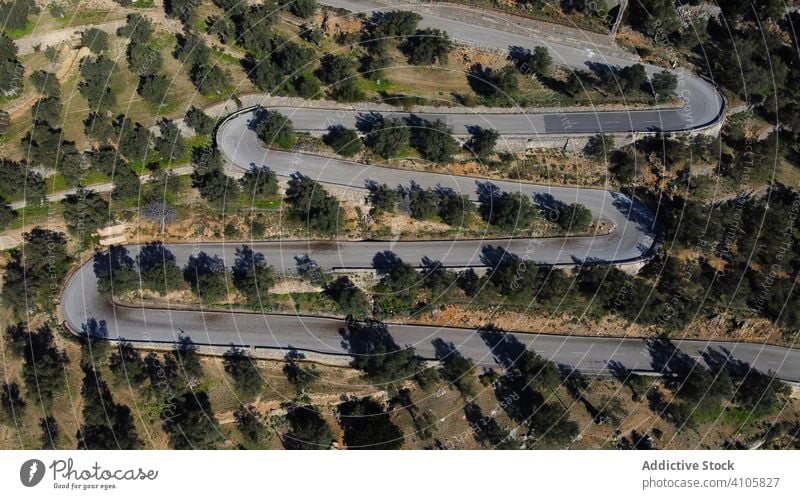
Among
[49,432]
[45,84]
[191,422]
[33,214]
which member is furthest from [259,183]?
[49,432]

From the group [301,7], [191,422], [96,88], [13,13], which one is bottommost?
[191,422]

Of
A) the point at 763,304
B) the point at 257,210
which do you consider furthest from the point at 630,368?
the point at 257,210

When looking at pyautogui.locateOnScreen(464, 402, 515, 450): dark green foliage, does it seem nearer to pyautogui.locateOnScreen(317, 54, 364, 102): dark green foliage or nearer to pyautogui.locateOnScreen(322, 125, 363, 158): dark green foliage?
pyautogui.locateOnScreen(322, 125, 363, 158): dark green foliage

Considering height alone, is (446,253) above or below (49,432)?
above

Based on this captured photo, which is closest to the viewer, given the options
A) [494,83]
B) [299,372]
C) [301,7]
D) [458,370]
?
[458,370]

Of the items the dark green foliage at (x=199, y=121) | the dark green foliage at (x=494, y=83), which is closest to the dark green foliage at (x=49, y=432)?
the dark green foliage at (x=199, y=121)

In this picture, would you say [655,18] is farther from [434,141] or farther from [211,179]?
[211,179]

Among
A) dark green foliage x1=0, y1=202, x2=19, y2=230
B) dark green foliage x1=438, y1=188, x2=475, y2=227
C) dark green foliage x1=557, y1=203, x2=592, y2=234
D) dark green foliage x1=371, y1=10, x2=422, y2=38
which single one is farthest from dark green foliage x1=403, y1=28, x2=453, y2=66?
dark green foliage x1=0, y1=202, x2=19, y2=230
